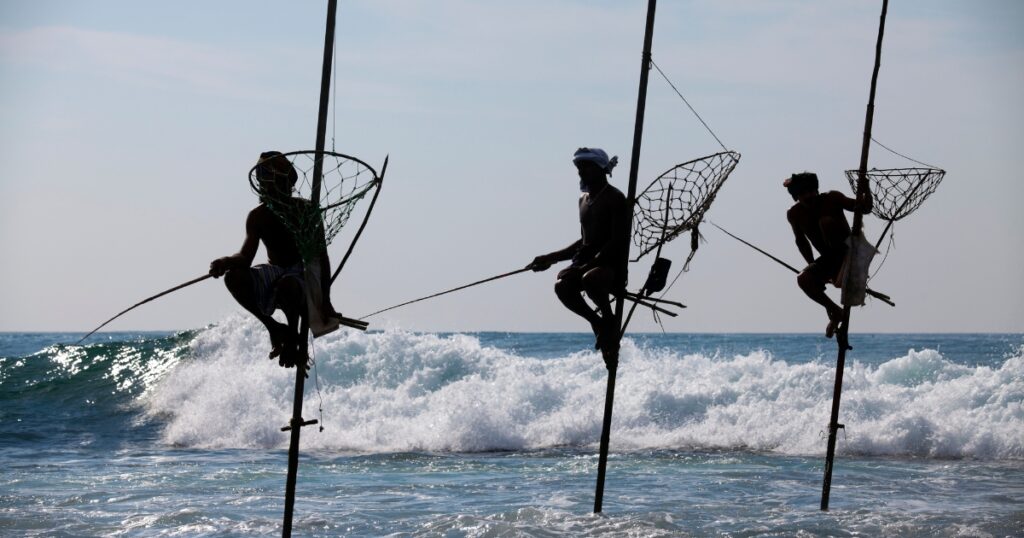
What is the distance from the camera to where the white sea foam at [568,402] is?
17938mm

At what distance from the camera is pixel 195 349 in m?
25.7

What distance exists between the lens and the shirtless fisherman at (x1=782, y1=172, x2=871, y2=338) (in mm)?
9570

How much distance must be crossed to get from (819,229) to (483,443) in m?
9.53

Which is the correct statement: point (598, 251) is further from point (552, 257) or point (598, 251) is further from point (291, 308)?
point (291, 308)

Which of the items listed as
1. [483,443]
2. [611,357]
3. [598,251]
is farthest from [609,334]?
[483,443]

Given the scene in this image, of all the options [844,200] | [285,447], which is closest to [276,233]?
[844,200]

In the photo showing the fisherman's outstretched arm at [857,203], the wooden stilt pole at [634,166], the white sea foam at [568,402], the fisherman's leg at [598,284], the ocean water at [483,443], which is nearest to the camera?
the fisherman's leg at [598,284]

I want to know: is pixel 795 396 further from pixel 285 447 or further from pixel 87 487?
pixel 87 487

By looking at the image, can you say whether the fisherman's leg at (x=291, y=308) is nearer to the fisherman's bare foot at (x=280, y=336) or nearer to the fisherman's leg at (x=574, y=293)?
the fisherman's bare foot at (x=280, y=336)

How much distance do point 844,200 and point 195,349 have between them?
61.0 feet

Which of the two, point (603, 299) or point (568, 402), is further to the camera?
point (568, 402)

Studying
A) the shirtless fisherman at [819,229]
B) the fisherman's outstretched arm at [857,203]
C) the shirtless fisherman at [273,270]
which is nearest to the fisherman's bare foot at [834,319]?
the shirtless fisherman at [819,229]

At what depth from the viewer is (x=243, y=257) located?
746cm

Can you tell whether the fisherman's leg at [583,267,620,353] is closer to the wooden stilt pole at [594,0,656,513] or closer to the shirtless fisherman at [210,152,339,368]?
the wooden stilt pole at [594,0,656,513]
